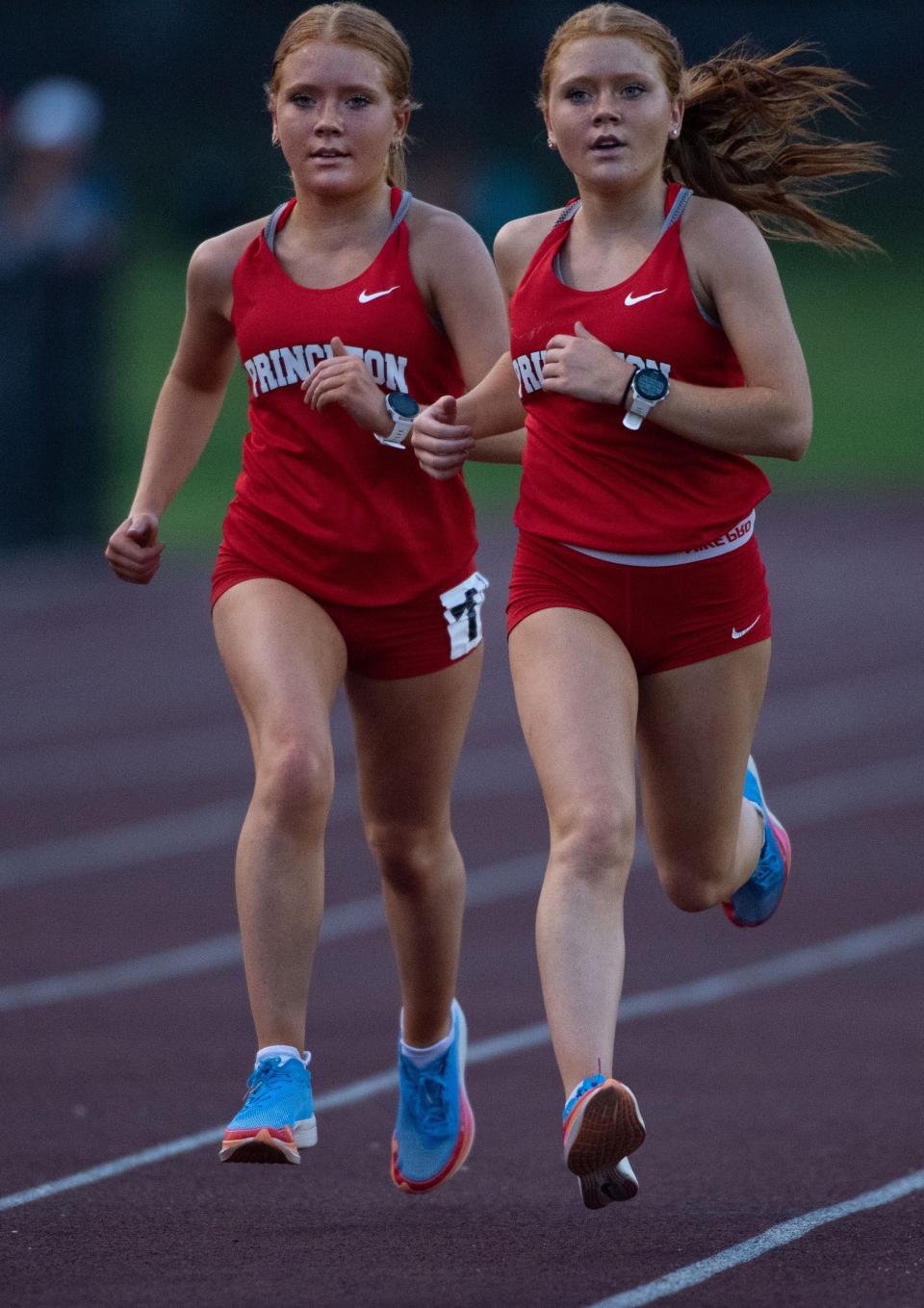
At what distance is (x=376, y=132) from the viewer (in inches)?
203

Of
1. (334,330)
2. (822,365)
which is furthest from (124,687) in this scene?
(822,365)

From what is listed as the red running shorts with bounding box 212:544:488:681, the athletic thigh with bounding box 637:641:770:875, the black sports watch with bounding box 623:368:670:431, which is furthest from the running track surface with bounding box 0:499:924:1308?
the black sports watch with bounding box 623:368:670:431

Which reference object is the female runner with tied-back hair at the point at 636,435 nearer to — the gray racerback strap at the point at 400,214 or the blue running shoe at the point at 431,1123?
the gray racerback strap at the point at 400,214

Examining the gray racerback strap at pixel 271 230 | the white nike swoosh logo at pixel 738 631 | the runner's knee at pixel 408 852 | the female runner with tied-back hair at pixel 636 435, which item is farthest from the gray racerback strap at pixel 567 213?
the runner's knee at pixel 408 852

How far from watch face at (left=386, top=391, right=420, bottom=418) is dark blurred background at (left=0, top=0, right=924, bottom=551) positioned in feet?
49.2

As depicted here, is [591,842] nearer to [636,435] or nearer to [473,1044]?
[636,435]

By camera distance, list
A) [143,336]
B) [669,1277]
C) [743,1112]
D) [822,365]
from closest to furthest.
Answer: [669,1277] → [743,1112] → [143,336] → [822,365]

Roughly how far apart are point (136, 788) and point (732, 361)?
6.75 meters

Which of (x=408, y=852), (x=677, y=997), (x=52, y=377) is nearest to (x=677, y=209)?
(x=408, y=852)

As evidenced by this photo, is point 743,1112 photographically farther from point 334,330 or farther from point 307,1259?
point 334,330

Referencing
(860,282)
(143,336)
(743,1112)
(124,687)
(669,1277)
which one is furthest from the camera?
(860,282)

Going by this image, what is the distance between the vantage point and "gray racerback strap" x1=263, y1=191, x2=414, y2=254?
5.21 m

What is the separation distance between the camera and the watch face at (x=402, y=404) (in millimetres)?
5000

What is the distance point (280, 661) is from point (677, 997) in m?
3.26
